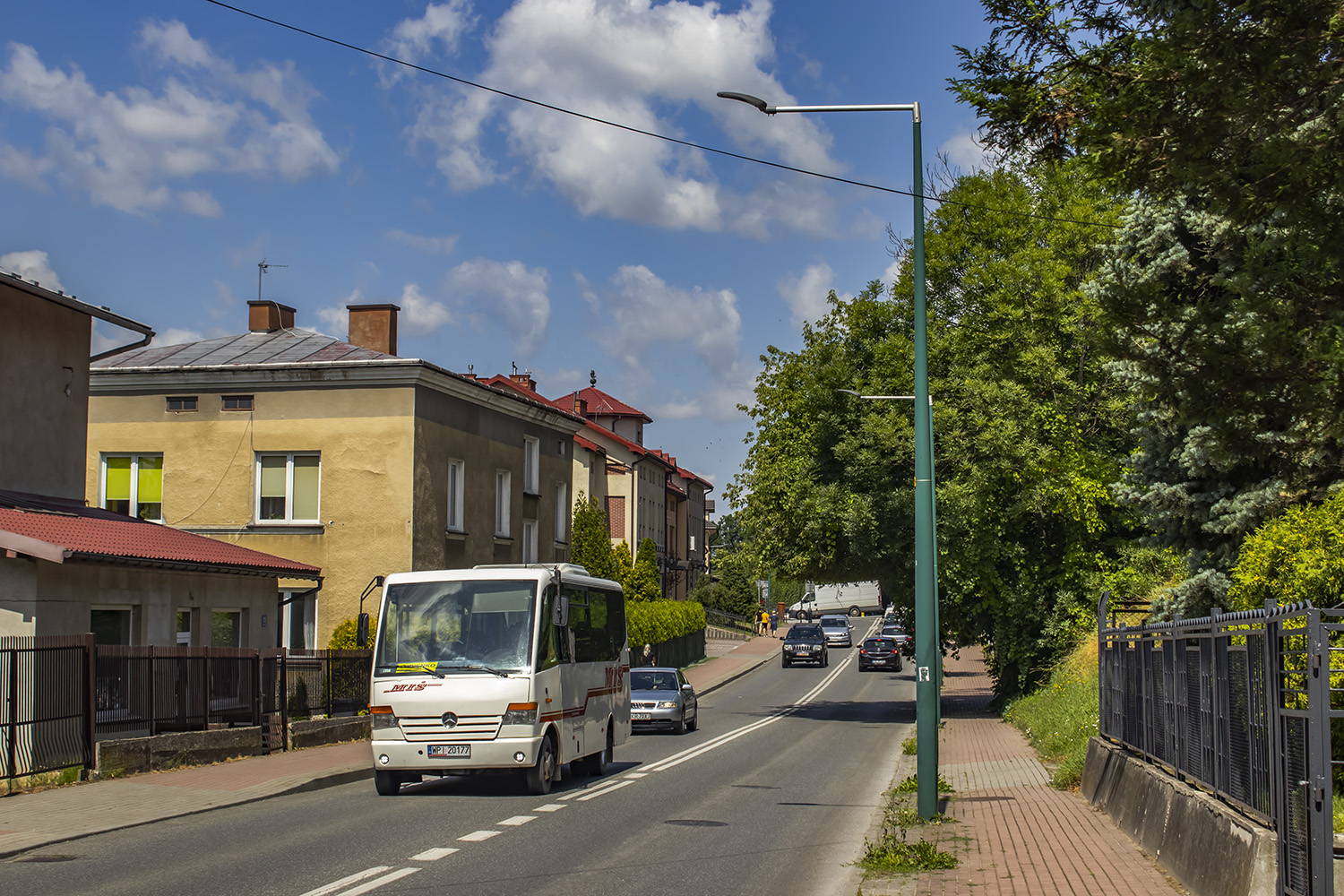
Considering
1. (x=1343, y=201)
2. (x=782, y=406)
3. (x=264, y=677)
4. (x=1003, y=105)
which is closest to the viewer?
(x=1343, y=201)

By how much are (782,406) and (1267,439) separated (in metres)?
24.6

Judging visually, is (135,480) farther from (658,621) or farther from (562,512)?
(658,621)

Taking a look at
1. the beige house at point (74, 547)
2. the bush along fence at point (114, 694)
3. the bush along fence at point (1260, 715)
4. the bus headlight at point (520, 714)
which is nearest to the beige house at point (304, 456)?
the beige house at point (74, 547)

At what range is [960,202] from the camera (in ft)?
105

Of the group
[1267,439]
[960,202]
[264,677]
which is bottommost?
[264,677]

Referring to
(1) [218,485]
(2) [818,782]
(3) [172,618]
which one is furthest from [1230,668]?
(1) [218,485]

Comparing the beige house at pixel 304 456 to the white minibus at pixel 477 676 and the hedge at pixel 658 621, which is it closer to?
the hedge at pixel 658 621

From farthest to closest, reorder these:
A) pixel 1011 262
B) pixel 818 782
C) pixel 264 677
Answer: pixel 1011 262 < pixel 264 677 < pixel 818 782

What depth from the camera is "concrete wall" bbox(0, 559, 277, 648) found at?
634 inches

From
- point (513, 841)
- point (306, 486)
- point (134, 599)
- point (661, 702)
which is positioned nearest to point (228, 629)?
point (134, 599)

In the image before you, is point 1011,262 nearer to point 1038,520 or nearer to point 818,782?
point 1038,520

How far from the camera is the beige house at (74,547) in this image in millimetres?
16422

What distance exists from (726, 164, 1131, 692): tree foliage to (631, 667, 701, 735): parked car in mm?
5170

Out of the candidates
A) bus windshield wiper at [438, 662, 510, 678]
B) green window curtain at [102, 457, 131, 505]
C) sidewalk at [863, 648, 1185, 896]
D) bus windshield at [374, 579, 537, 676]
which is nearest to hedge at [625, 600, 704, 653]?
green window curtain at [102, 457, 131, 505]
